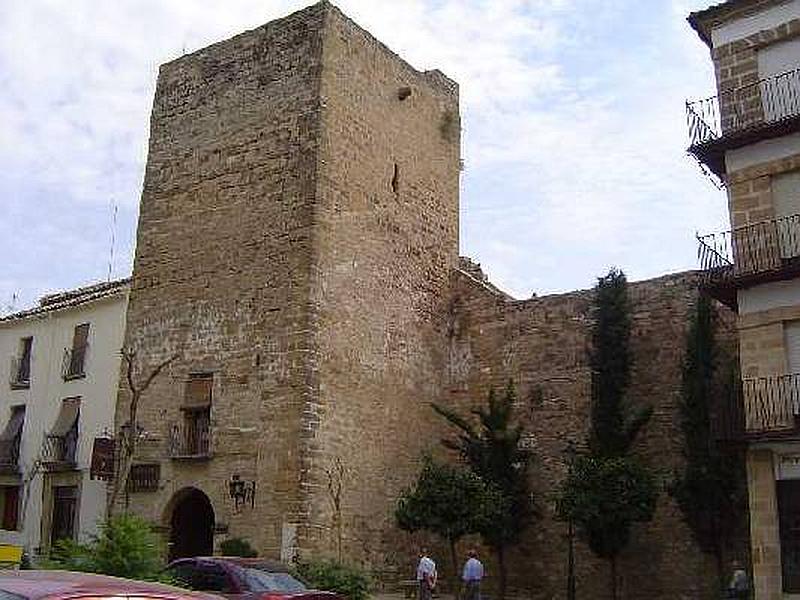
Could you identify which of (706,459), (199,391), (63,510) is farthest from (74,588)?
(63,510)

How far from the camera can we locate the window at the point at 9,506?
23203mm

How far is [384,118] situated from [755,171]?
818 cm

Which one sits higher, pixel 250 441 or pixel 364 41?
pixel 364 41

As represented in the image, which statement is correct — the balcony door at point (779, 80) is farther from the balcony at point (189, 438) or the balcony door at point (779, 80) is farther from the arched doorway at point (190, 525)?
the arched doorway at point (190, 525)

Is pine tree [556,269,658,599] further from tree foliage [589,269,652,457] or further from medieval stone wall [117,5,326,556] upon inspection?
medieval stone wall [117,5,326,556]

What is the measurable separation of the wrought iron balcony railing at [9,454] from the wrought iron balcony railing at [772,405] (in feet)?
55.2

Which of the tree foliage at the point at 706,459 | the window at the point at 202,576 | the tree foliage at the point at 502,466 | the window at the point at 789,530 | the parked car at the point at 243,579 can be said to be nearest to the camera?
the parked car at the point at 243,579

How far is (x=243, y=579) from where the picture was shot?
10.5m

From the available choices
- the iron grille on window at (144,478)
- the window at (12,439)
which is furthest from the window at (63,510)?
the iron grille on window at (144,478)

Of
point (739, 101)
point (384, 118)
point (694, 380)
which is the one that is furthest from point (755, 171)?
point (384, 118)

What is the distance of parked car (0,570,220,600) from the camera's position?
3.82 metres

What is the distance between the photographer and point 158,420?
62.4 feet

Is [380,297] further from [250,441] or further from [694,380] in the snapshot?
[694,380]

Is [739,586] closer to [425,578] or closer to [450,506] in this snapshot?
[450,506]
